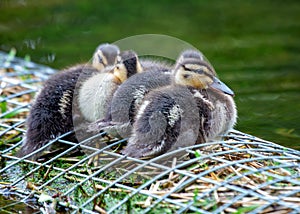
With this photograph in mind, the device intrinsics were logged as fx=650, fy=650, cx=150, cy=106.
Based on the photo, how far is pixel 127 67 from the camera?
4.18 meters

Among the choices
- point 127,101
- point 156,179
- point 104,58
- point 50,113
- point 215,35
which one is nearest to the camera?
point 156,179

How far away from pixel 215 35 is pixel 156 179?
4.79m

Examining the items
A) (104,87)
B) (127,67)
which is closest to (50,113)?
(104,87)

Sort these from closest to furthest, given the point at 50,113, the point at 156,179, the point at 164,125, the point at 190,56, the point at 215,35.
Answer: the point at 156,179
the point at 164,125
the point at 190,56
the point at 50,113
the point at 215,35

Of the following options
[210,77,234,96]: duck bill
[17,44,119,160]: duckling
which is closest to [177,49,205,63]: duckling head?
[210,77,234,96]: duck bill

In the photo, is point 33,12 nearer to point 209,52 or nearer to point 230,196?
point 209,52

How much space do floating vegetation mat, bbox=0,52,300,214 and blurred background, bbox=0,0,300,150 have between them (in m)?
1.37

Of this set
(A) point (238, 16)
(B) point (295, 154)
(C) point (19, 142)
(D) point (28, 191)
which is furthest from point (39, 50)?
(B) point (295, 154)

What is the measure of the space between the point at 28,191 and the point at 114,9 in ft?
18.2

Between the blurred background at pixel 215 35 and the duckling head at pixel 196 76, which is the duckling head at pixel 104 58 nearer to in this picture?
the duckling head at pixel 196 76

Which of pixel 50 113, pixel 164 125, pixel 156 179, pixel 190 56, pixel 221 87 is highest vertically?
pixel 190 56

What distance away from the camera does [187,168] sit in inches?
147

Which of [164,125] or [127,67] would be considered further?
[127,67]

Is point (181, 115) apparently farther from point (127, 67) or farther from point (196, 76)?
point (127, 67)
